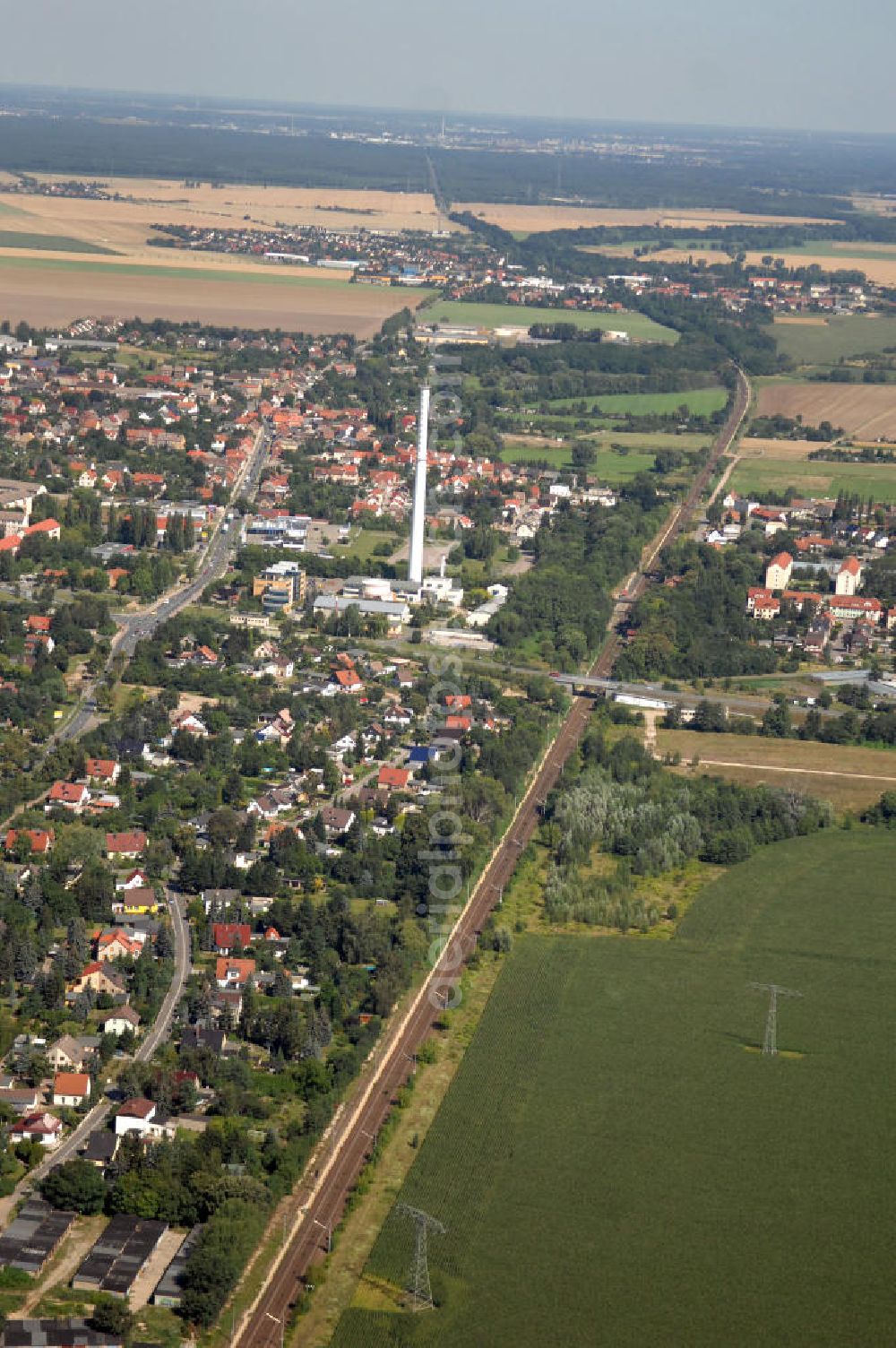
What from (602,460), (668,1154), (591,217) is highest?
(591,217)

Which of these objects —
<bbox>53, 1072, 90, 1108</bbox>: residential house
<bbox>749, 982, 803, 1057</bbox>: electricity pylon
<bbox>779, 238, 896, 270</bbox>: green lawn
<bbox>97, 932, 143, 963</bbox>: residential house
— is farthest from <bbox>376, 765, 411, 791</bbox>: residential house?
<bbox>779, 238, 896, 270</bbox>: green lawn

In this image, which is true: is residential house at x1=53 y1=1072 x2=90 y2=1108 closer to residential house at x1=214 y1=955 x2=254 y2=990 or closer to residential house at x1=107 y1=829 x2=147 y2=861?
residential house at x1=214 y1=955 x2=254 y2=990

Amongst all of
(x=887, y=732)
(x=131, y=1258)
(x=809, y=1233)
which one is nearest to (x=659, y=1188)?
(x=809, y=1233)

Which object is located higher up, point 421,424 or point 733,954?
point 421,424

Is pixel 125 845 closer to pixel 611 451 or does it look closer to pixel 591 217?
pixel 611 451

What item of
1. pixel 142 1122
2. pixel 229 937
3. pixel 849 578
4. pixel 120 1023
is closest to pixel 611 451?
pixel 849 578

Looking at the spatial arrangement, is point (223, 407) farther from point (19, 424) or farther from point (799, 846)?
point (799, 846)

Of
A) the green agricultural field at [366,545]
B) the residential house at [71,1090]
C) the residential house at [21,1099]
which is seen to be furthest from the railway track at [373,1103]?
the green agricultural field at [366,545]
